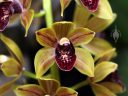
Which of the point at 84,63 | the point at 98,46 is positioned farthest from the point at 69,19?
the point at 84,63

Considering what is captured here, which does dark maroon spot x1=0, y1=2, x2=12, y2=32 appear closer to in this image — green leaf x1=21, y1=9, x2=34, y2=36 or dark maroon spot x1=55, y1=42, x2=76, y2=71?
green leaf x1=21, y1=9, x2=34, y2=36

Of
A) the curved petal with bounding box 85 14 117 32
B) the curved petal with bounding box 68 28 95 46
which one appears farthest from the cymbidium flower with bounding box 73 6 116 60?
the curved petal with bounding box 68 28 95 46

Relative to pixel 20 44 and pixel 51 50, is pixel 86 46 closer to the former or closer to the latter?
pixel 51 50

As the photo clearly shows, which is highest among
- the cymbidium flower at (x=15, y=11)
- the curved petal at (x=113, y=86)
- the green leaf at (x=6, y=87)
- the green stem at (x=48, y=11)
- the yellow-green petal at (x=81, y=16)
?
the cymbidium flower at (x=15, y=11)

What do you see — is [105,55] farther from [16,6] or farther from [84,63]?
[16,6]

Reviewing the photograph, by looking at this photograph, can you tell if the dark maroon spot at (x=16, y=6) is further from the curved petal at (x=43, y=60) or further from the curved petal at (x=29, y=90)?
the curved petal at (x=29, y=90)

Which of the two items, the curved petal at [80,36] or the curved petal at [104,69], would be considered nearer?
the curved petal at [80,36]

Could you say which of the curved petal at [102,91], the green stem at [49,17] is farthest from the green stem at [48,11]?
the curved petal at [102,91]
